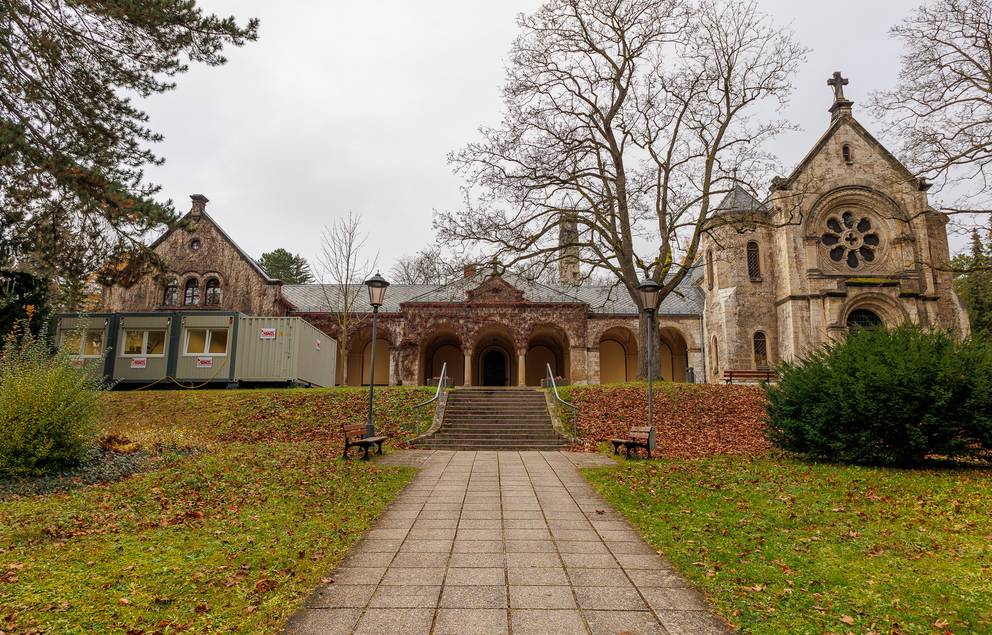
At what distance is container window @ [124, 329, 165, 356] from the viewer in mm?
20719

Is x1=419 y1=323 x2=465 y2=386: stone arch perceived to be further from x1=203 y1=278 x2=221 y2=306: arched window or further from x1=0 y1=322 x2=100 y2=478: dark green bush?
x1=0 y1=322 x2=100 y2=478: dark green bush

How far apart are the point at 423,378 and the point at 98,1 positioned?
23.0m

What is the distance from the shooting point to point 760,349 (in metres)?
27.1

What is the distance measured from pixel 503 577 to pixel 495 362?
26882mm

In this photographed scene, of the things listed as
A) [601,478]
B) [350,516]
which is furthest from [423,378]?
[350,516]

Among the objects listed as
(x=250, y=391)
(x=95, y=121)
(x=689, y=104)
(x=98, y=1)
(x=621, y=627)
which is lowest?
(x=621, y=627)

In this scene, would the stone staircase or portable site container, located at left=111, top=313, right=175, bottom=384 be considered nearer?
the stone staircase

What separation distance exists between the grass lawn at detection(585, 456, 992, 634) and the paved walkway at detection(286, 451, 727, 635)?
15.0 inches

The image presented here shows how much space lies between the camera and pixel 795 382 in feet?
35.4

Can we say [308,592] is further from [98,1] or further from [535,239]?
[535,239]

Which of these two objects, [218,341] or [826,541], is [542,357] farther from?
[826,541]

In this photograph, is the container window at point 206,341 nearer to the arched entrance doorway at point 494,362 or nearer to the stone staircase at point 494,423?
the stone staircase at point 494,423

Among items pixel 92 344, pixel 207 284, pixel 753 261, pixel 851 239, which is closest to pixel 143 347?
pixel 92 344

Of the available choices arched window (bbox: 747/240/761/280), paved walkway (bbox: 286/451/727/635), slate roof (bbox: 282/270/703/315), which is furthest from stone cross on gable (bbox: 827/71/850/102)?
paved walkway (bbox: 286/451/727/635)
